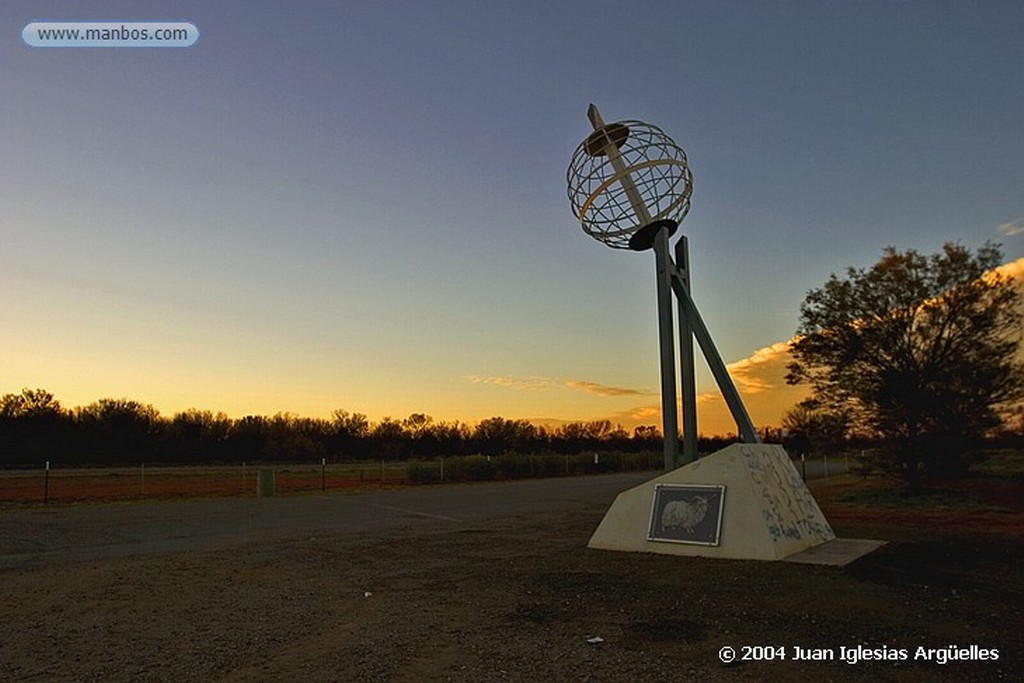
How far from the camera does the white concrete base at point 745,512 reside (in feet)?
34.0

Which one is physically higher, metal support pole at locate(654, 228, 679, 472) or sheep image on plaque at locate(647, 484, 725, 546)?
metal support pole at locate(654, 228, 679, 472)

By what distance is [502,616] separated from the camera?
731 centimetres

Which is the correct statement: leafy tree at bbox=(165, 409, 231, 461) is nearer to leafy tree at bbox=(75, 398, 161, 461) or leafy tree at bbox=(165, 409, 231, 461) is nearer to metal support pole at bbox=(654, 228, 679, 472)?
leafy tree at bbox=(75, 398, 161, 461)

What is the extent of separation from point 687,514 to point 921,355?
1588 cm

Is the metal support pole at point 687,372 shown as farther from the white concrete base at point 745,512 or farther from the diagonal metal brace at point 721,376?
the white concrete base at point 745,512

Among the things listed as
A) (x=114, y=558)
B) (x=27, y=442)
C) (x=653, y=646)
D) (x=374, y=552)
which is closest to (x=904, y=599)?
(x=653, y=646)

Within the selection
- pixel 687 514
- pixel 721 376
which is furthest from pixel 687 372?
pixel 687 514

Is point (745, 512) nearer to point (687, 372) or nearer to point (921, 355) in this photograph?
point (687, 372)

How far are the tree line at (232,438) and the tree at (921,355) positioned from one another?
44.7 metres

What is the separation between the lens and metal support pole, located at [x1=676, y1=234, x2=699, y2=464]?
1370cm

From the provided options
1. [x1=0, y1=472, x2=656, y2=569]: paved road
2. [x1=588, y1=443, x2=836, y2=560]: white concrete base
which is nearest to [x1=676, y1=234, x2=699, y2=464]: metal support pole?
[x1=588, y1=443, x2=836, y2=560]: white concrete base

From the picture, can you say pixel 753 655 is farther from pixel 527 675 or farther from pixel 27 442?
pixel 27 442

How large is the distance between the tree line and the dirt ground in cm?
5329

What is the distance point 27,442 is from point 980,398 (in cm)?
6796
